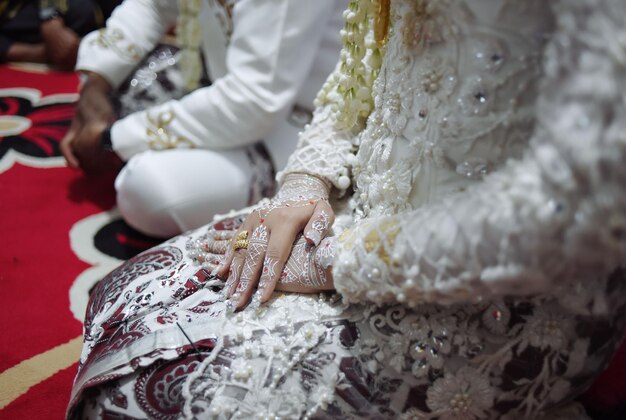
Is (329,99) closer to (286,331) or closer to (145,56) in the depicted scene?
(286,331)

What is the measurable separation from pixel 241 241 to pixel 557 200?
14.6 inches

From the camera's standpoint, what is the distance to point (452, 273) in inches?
18.2

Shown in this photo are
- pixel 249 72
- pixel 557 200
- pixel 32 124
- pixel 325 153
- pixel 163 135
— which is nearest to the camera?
pixel 557 200

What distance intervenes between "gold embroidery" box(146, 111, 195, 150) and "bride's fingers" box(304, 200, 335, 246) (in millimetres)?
567

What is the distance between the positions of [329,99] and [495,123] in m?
0.34

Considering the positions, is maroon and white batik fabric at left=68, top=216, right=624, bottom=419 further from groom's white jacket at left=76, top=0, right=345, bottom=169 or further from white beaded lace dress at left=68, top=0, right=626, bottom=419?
groom's white jacket at left=76, top=0, right=345, bottom=169

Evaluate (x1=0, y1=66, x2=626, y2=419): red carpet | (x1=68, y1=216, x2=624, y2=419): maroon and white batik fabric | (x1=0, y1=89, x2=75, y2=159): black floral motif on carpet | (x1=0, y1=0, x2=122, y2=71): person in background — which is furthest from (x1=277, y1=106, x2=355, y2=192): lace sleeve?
(x1=0, y1=0, x2=122, y2=71): person in background

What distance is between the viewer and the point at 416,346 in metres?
0.54

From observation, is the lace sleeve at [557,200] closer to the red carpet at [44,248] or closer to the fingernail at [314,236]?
the fingernail at [314,236]

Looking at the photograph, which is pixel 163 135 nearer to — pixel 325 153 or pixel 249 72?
pixel 249 72

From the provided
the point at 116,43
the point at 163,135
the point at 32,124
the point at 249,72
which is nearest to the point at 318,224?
the point at 249,72

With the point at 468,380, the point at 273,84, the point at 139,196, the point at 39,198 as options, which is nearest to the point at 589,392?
the point at 468,380

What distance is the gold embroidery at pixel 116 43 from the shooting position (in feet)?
4.39

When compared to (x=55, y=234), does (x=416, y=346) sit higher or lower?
higher
